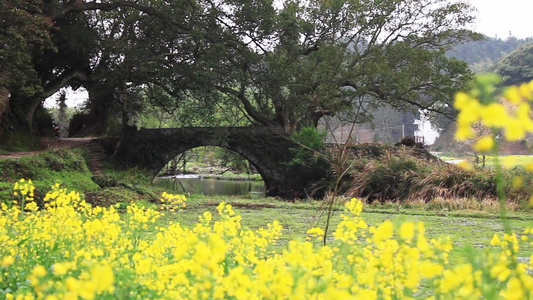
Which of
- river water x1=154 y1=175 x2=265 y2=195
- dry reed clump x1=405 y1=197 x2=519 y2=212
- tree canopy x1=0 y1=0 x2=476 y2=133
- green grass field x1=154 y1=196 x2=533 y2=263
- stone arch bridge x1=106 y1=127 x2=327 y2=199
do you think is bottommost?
river water x1=154 y1=175 x2=265 y2=195

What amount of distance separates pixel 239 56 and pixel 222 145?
2.96 metres

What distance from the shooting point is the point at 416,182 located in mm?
10703

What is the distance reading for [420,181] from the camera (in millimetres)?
10539

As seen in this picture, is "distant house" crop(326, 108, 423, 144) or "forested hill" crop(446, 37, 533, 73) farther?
"forested hill" crop(446, 37, 533, 73)

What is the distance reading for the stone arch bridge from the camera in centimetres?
1625

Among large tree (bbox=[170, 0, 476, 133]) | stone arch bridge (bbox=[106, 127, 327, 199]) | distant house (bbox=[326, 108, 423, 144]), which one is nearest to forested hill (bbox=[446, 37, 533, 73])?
distant house (bbox=[326, 108, 423, 144])

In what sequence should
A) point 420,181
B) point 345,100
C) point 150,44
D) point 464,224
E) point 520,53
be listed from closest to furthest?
1. point 464,224
2. point 420,181
3. point 150,44
4. point 345,100
5. point 520,53

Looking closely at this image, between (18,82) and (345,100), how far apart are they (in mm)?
10740

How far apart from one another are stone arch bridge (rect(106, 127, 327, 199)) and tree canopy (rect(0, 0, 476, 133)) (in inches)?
34.6

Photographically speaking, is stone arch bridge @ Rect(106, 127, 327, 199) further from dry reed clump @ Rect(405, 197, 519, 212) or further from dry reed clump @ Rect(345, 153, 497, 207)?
dry reed clump @ Rect(405, 197, 519, 212)

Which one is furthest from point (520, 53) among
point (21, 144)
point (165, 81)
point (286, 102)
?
point (21, 144)

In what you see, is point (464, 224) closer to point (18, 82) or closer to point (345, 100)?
point (18, 82)

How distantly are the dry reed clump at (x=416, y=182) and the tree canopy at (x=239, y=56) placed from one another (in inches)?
157

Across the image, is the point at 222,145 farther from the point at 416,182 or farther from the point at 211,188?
the point at 416,182
